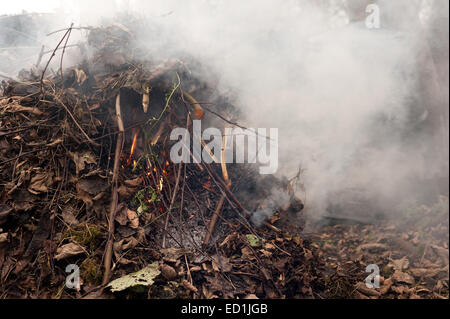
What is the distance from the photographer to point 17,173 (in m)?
2.39

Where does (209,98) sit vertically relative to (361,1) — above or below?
below

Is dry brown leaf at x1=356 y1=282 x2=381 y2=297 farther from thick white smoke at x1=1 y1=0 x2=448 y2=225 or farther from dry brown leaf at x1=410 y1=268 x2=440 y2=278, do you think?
thick white smoke at x1=1 y1=0 x2=448 y2=225

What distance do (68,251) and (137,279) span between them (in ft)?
2.20

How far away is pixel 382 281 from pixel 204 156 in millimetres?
2459

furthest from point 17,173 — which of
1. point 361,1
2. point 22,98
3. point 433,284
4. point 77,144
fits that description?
point 361,1

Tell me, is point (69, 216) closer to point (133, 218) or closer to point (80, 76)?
point (133, 218)

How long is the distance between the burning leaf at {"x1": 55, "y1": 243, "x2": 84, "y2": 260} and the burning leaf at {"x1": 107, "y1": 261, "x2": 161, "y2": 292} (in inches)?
17.7

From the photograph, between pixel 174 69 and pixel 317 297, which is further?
pixel 174 69

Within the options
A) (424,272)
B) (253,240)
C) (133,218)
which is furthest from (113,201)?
(424,272)

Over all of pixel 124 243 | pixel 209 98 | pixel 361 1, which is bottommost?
pixel 124 243

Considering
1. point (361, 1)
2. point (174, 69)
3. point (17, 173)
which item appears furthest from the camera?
point (361, 1)

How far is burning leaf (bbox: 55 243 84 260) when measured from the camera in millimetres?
2039
